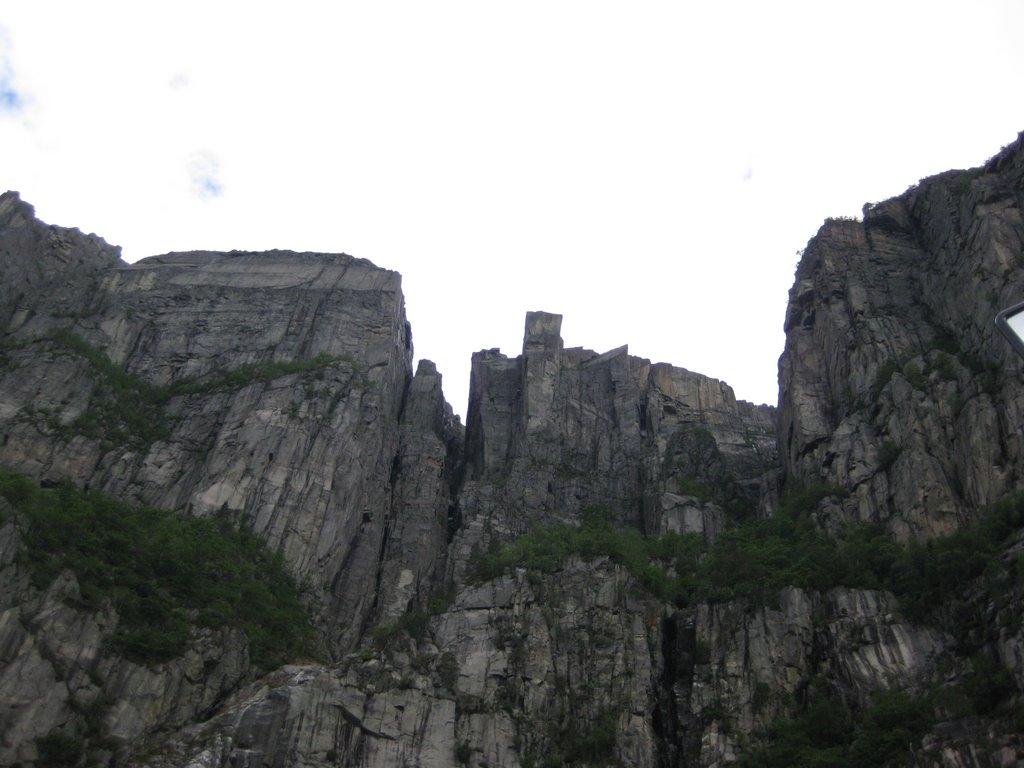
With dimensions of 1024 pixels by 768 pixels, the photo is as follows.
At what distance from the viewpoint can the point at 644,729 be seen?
50.5 metres

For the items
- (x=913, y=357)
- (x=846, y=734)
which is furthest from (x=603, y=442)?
(x=846, y=734)

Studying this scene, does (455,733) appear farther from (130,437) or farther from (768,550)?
(130,437)

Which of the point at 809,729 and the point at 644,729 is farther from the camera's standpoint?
the point at 644,729

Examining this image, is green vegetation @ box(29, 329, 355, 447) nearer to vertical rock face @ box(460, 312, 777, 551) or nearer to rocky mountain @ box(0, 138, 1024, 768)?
rocky mountain @ box(0, 138, 1024, 768)

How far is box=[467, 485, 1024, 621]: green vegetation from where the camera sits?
48500 millimetres

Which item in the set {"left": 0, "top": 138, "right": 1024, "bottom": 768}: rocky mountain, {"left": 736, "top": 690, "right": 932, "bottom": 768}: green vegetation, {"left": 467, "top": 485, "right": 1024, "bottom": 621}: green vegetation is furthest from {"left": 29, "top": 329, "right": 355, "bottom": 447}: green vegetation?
{"left": 736, "top": 690, "right": 932, "bottom": 768}: green vegetation

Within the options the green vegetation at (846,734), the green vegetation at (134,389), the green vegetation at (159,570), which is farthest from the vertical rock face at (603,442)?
the green vegetation at (846,734)

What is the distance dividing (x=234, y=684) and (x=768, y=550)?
30156mm

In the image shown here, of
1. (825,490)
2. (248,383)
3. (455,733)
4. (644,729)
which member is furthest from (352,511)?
(825,490)

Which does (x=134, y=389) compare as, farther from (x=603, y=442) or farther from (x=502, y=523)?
(x=603, y=442)

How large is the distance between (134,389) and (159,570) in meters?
23.8

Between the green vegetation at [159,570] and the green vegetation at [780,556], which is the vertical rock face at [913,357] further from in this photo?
the green vegetation at [159,570]

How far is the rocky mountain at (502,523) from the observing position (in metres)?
46.6

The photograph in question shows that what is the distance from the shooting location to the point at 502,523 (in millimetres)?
67250
